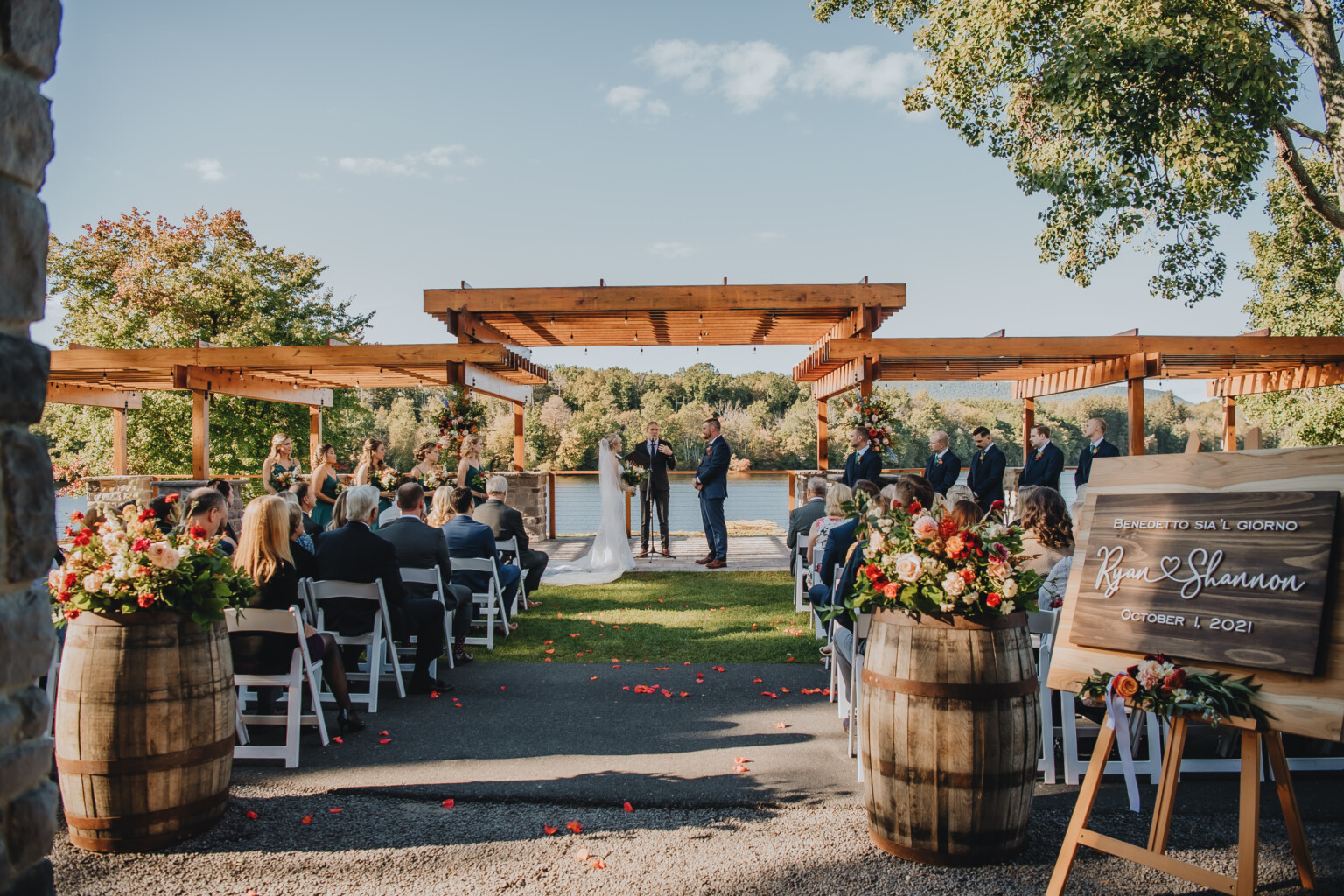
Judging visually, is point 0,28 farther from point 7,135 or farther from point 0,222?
point 0,222

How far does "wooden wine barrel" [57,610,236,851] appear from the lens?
113 inches

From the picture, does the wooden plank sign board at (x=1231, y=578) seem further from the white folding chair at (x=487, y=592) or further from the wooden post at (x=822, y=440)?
the wooden post at (x=822, y=440)

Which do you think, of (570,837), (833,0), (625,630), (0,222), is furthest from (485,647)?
(833,0)

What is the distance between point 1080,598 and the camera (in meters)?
2.77

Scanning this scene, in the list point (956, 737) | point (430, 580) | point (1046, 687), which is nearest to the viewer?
point (956, 737)

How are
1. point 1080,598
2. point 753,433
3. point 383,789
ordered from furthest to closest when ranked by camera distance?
point 753,433
point 383,789
point 1080,598

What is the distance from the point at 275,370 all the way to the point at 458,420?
116 inches

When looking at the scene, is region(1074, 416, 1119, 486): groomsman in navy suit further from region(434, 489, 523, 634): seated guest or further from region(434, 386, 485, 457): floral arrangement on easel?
region(434, 386, 485, 457): floral arrangement on easel

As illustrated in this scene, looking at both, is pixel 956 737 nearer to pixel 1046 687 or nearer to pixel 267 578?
pixel 1046 687

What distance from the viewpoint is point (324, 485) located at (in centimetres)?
806

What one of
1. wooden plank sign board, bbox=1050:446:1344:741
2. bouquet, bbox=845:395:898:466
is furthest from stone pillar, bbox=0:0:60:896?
bouquet, bbox=845:395:898:466

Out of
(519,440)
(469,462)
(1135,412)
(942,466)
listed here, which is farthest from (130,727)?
(1135,412)

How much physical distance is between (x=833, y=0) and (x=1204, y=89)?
23.7 feet

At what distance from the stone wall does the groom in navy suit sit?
3.38m
